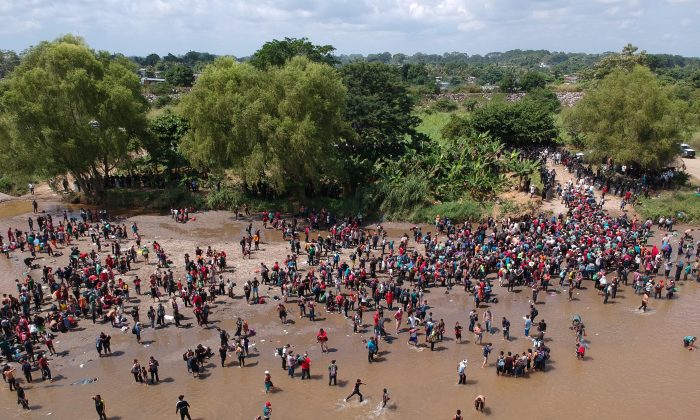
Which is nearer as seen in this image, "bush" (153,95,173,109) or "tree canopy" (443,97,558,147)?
"tree canopy" (443,97,558,147)

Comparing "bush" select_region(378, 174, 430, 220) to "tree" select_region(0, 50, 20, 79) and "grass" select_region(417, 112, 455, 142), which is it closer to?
"grass" select_region(417, 112, 455, 142)

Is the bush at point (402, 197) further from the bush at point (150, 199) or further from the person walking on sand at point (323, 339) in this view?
the person walking on sand at point (323, 339)

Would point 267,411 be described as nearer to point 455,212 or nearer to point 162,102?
point 455,212

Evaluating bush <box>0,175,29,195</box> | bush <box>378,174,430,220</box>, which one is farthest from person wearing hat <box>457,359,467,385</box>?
bush <box>0,175,29,195</box>

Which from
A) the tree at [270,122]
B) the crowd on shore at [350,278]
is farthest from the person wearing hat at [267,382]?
the tree at [270,122]

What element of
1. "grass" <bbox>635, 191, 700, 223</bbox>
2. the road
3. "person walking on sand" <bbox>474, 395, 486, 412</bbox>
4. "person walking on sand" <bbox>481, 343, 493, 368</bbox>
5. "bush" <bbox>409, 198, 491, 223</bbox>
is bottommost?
"person walking on sand" <bbox>474, 395, 486, 412</bbox>

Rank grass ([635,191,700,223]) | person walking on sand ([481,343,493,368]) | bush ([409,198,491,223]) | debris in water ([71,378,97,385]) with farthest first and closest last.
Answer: bush ([409,198,491,223])
grass ([635,191,700,223])
person walking on sand ([481,343,493,368])
debris in water ([71,378,97,385])
